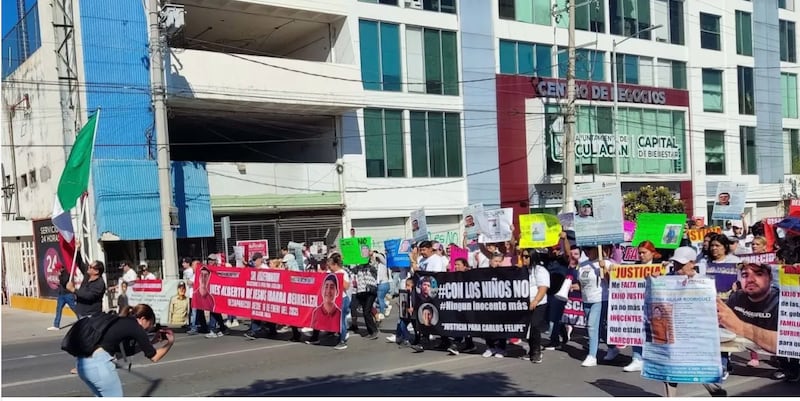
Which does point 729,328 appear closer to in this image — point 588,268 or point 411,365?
point 588,268

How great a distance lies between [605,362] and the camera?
9.64 meters

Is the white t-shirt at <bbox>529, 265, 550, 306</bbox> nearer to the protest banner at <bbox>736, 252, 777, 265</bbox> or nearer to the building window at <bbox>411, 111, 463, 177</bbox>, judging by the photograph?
the protest banner at <bbox>736, 252, 777, 265</bbox>

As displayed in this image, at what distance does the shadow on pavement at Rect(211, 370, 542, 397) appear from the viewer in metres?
8.21

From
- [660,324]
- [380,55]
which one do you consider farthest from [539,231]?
[380,55]

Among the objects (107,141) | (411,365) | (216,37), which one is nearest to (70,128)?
(107,141)

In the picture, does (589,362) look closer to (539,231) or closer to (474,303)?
(474,303)

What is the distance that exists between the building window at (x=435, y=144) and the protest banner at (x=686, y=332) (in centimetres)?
2240

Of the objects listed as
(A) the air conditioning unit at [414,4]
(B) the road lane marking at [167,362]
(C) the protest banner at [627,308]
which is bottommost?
(B) the road lane marking at [167,362]

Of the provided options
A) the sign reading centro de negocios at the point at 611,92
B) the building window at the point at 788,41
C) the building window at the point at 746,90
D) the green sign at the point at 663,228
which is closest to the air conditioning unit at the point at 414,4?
the sign reading centro de negocios at the point at 611,92

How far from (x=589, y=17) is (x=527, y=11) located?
428cm

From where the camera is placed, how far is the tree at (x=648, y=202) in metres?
32.3

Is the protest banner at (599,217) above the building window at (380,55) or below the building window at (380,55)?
below

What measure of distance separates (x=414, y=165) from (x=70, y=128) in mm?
12504

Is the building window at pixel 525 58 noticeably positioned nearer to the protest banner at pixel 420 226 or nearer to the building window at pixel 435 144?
the building window at pixel 435 144
